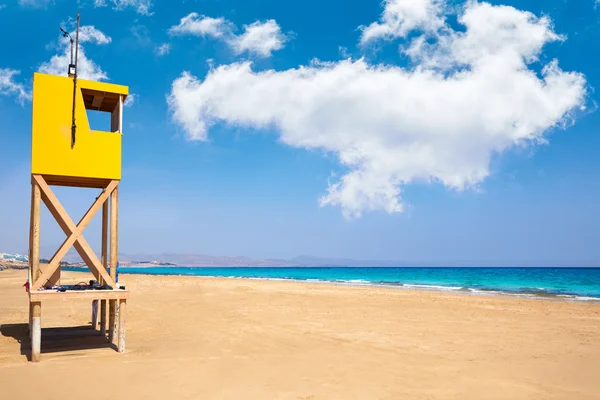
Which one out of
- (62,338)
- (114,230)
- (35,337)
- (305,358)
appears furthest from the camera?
(62,338)

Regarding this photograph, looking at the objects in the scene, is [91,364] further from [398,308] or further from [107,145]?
[398,308]

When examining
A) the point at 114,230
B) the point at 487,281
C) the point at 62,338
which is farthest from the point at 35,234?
the point at 487,281

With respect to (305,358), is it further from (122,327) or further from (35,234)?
(35,234)

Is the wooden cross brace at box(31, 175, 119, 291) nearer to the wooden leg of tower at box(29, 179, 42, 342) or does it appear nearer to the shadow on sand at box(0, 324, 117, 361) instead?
the wooden leg of tower at box(29, 179, 42, 342)

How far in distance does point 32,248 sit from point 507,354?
11.0 metres

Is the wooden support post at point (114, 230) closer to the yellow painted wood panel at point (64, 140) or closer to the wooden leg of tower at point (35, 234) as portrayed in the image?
the yellow painted wood panel at point (64, 140)

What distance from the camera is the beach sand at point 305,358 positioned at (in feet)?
23.9

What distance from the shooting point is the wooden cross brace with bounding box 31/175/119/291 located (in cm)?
932

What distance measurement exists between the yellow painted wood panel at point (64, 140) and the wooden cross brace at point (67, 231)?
13.4 inches

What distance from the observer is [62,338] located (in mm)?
10891

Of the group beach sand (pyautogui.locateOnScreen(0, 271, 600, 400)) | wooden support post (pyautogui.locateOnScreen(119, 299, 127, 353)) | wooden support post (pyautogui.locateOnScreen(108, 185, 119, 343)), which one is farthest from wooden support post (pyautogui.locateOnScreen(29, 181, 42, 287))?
wooden support post (pyautogui.locateOnScreen(119, 299, 127, 353))

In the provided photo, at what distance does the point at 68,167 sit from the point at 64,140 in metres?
0.58

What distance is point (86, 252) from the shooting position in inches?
386

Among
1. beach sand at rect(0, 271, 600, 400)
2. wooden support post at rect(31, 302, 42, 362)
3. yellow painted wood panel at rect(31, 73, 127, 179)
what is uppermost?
yellow painted wood panel at rect(31, 73, 127, 179)
